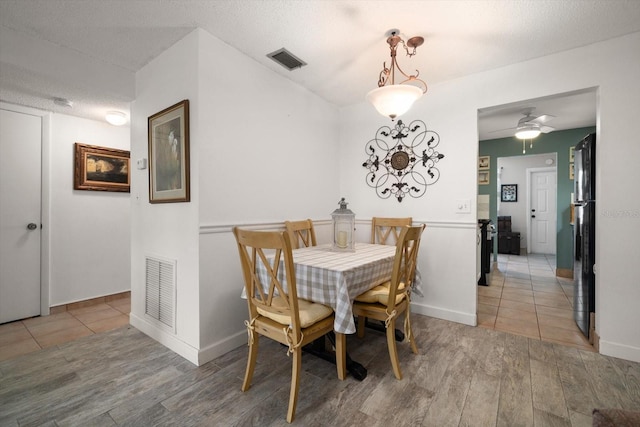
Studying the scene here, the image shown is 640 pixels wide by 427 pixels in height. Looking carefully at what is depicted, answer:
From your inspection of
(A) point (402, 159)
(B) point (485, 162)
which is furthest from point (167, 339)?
(B) point (485, 162)

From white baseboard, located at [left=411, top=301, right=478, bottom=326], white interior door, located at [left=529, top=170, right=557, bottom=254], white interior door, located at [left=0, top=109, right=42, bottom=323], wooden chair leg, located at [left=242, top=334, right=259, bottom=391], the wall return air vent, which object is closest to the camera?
wooden chair leg, located at [left=242, top=334, right=259, bottom=391]

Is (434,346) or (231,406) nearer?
(231,406)

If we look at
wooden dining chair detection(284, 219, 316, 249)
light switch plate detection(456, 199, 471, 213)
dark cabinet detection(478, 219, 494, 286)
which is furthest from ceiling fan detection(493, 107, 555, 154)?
wooden dining chair detection(284, 219, 316, 249)

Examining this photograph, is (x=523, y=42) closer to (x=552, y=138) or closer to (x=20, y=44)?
(x=552, y=138)

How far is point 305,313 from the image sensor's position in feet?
5.36

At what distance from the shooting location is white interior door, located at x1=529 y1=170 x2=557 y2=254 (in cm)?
670

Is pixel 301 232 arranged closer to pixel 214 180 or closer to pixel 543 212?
pixel 214 180

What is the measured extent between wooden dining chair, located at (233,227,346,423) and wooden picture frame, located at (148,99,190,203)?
0.88m

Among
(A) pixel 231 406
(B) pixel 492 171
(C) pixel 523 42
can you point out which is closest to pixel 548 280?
(B) pixel 492 171

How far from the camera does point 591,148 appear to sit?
2.33 m

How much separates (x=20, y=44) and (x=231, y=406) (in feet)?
9.59

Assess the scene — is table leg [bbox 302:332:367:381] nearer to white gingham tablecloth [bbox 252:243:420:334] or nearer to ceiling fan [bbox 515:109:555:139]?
white gingham tablecloth [bbox 252:243:420:334]

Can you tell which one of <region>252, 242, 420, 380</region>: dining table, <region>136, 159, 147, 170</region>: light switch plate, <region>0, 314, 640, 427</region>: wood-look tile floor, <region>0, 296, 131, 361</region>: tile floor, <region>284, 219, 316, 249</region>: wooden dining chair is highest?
<region>136, 159, 147, 170</region>: light switch plate

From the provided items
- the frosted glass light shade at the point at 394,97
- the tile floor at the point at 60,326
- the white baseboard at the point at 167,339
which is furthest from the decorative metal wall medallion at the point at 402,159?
the tile floor at the point at 60,326
